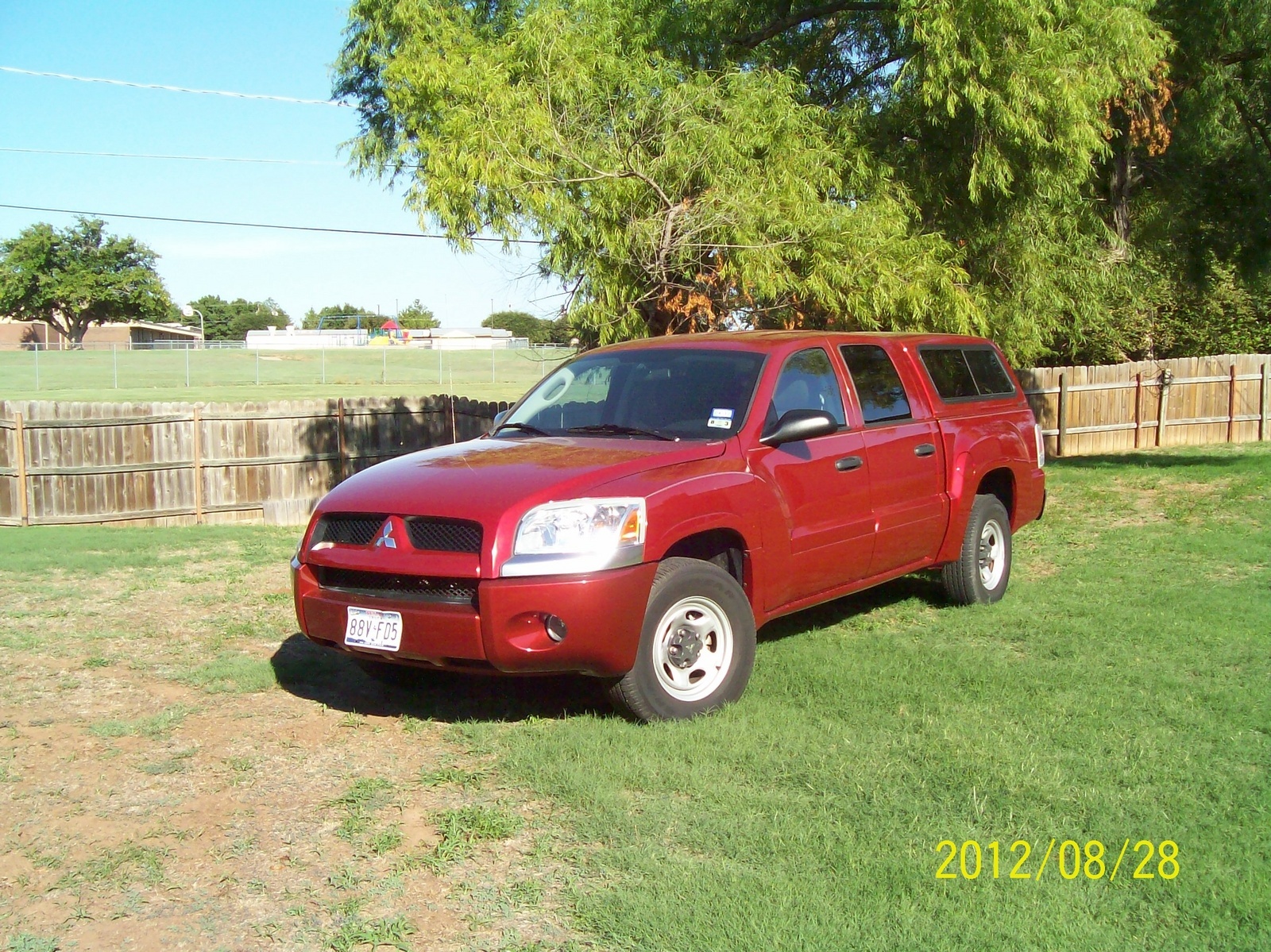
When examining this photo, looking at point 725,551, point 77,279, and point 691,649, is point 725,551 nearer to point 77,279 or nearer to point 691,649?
point 691,649

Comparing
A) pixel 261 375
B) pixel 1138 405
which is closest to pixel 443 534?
pixel 1138 405

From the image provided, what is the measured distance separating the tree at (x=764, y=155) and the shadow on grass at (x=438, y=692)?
5.28 meters

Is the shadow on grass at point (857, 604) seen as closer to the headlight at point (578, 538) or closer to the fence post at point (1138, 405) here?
the headlight at point (578, 538)

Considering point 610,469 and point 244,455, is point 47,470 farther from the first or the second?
point 610,469

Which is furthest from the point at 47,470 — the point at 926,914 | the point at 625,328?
the point at 926,914

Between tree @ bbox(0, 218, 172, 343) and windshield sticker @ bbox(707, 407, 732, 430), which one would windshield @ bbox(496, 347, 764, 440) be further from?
tree @ bbox(0, 218, 172, 343)

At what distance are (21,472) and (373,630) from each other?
12.3 metres

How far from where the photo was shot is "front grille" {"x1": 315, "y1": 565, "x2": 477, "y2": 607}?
5.36 m

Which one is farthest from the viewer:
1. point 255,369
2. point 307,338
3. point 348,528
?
point 307,338

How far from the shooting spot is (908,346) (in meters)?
7.89

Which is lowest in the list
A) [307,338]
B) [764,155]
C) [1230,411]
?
[1230,411]

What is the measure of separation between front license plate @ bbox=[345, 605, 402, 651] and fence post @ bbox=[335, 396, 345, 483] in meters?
12.9

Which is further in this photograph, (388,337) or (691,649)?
(388,337)

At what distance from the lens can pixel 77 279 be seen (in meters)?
64.1
